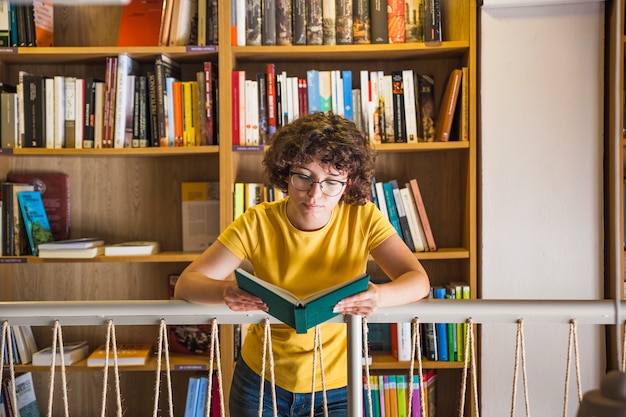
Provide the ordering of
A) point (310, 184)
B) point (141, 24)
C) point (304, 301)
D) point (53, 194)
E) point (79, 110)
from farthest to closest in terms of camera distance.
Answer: point (53, 194) < point (141, 24) < point (79, 110) < point (310, 184) < point (304, 301)

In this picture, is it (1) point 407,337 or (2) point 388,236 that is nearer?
(2) point 388,236

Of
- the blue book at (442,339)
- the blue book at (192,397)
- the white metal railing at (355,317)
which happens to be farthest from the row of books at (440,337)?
the white metal railing at (355,317)

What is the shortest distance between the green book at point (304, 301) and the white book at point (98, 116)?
5.28ft

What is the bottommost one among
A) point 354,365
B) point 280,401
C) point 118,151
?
point 280,401

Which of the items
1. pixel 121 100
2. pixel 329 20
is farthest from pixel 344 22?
pixel 121 100

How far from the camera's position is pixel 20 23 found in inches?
104

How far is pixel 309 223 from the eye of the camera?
1.55 meters

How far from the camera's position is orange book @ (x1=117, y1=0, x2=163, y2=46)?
2715mm

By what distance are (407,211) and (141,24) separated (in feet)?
4.21

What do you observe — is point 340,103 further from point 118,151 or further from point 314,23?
point 118,151

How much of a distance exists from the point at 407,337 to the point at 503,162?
754mm

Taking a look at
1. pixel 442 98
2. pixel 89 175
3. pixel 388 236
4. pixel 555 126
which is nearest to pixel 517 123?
pixel 555 126

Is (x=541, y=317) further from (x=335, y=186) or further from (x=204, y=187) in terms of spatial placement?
(x=204, y=187)

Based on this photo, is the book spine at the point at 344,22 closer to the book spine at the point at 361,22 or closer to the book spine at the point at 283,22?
the book spine at the point at 361,22
